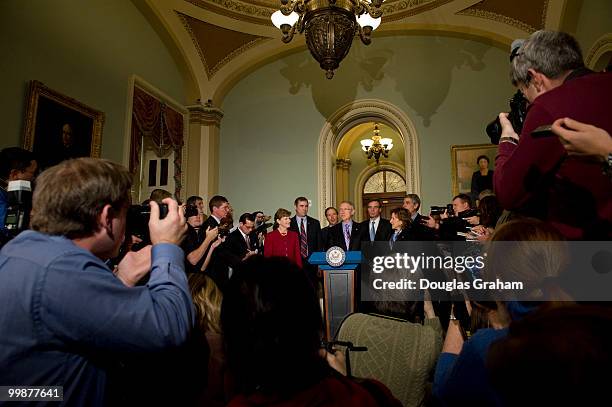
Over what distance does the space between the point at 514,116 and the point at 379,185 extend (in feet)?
43.8

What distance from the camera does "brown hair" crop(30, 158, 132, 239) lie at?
1042mm

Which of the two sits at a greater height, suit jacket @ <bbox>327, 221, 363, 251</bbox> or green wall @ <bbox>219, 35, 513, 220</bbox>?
green wall @ <bbox>219, 35, 513, 220</bbox>

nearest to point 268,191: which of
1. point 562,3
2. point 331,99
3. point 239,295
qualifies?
point 331,99

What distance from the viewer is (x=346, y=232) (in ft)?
21.2

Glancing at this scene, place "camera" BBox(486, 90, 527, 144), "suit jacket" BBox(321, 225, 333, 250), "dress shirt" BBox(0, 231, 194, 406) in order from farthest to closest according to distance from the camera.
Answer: "suit jacket" BBox(321, 225, 333, 250) < "camera" BBox(486, 90, 527, 144) < "dress shirt" BBox(0, 231, 194, 406)

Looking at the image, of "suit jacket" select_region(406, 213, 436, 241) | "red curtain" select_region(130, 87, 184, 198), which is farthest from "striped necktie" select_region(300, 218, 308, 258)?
"red curtain" select_region(130, 87, 184, 198)

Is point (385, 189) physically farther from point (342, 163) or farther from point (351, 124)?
point (351, 124)

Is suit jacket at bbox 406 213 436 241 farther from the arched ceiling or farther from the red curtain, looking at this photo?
the red curtain

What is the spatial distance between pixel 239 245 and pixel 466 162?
436 centimetres

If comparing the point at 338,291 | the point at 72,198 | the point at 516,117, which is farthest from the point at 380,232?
the point at 72,198

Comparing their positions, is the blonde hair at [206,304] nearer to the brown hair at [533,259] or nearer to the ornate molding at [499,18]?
the brown hair at [533,259]

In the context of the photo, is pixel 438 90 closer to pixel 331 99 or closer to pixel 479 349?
pixel 331 99

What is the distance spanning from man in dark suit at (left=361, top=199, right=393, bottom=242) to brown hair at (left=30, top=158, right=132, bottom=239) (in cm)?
525

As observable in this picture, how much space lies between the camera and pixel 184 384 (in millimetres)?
1184
